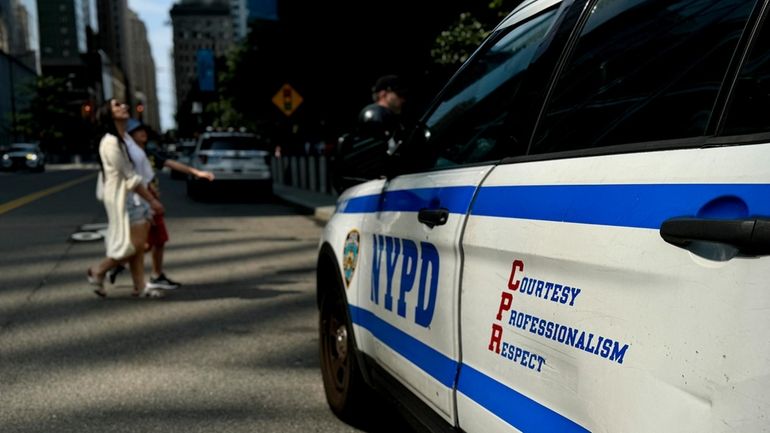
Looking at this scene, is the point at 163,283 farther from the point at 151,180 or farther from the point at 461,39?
the point at 461,39

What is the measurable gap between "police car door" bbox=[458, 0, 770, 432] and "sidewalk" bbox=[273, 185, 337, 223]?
36.8ft

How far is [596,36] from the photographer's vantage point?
85.0 inches

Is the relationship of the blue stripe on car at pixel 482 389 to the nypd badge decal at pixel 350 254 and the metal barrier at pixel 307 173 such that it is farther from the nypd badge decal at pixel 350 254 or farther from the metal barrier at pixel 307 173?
the metal barrier at pixel 307 173

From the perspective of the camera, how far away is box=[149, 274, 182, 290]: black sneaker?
284 inches

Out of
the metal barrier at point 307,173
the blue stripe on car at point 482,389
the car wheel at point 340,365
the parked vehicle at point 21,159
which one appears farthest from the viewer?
the parked vehicle at point 21,159

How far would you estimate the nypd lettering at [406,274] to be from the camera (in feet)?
8.68

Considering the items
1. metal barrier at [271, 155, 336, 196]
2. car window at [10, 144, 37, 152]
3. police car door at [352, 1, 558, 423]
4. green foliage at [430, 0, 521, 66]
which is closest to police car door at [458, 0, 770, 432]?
police car door at [352, 1, 558, 423]

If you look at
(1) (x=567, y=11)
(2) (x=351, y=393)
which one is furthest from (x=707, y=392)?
(2) (x=351, y=393)

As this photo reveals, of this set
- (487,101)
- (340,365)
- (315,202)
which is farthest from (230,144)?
(487,101)

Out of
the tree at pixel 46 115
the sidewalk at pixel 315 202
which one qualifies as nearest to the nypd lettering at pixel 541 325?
the sidewalk at pixel 315 202

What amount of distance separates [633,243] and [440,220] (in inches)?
39.2

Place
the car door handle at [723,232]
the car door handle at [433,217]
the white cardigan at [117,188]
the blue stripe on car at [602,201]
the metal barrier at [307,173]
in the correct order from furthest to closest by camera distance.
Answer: the metal barrier at [307,173], the white cardigan at [117,188], the car door handle at [433,217], the blue stripe on car at [602,201], the car door handle at [723,232]

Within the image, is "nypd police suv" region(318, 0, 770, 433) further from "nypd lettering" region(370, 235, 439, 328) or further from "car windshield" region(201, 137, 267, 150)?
"car windshield" region(201, 137, 267, 150)

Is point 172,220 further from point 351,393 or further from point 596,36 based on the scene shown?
point 596,36
